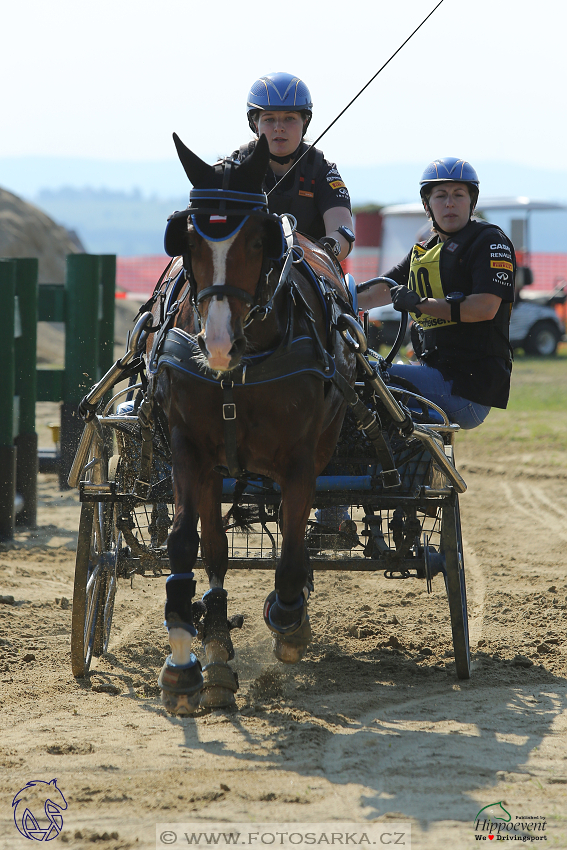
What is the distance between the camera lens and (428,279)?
5125 millimetres

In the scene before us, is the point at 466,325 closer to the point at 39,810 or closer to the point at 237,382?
the point at 237,382

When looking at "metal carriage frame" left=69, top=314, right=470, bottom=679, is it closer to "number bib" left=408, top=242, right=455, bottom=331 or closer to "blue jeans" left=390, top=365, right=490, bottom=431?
"blue jeans" left=390, top=365, right=490, bottom=431

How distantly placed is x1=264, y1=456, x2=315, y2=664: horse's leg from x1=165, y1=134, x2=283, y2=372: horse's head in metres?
0.68

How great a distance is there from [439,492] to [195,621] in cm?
124

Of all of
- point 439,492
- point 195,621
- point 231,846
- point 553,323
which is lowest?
point 231,846

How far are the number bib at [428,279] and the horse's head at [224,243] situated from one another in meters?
1.92

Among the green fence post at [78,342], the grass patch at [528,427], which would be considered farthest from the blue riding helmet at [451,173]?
the grass patch at [528,427]

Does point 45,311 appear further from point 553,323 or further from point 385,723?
point 553,323

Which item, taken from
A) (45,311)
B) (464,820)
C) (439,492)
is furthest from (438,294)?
(45,311)

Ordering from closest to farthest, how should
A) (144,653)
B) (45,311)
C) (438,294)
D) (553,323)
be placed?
(144,653) < (438,294) < (45,311) < (553,323)

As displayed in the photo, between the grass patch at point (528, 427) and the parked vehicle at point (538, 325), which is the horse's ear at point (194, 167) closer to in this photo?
the grass patch at point (528, 427)

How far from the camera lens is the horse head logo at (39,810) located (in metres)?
2.82

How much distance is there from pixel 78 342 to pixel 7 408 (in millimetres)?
1310

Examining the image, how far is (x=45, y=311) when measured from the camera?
332 inches
